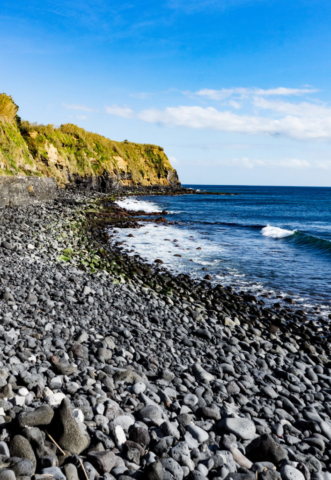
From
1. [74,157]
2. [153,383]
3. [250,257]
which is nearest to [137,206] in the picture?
[74,157]

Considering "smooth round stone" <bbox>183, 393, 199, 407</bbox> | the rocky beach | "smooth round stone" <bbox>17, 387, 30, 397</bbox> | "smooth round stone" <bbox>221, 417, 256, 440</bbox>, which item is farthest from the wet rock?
"smooth round stone" <bbox>221, 417, 256, 440</bbox>

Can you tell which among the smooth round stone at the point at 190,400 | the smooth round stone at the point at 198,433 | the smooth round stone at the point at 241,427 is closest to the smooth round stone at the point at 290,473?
the smooth round stone at the point at 241,427

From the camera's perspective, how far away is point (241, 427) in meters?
3.81

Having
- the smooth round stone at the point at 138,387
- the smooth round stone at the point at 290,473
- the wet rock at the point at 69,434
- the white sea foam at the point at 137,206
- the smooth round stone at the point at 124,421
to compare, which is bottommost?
the smooth round stone at the point at 290,473

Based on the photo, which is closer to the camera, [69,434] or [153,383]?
[69,434]

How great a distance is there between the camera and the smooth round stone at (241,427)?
3738 mm

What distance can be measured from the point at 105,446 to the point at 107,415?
1.38 ft

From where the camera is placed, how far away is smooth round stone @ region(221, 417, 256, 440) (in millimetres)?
3738

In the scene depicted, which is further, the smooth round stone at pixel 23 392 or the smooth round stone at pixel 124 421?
the smooth round stone at pixel 23 392

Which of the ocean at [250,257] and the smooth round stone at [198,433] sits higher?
the ocean at [250,257]

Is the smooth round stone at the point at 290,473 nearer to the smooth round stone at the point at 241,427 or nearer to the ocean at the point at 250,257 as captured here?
the smooth round stone at the point at 241,427

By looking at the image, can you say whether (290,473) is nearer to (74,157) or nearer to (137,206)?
(137,206)

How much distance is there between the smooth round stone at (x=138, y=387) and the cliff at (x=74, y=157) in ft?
68.9

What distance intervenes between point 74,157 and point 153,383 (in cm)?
4732
